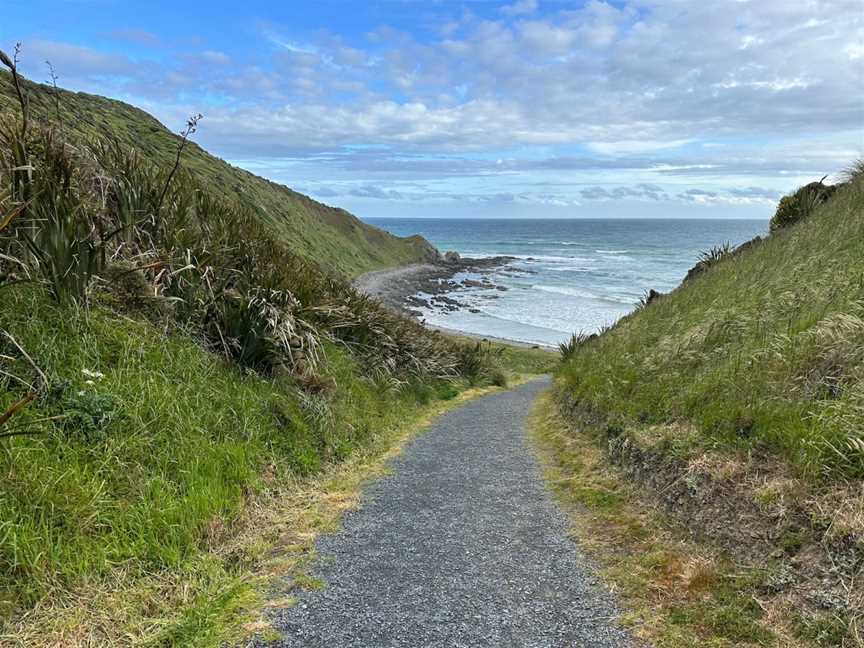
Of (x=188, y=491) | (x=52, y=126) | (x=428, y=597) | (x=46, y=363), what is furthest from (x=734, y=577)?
(x=52, y=126)

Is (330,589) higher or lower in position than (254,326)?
lower

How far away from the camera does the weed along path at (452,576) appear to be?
323 centimetres

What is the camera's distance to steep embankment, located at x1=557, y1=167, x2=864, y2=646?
313cm

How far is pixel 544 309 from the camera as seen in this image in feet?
169

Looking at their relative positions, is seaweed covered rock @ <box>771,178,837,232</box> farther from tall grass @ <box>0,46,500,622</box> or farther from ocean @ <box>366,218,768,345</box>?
tall grass @ <box>0,46,500,622</box>

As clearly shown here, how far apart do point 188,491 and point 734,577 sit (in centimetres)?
375

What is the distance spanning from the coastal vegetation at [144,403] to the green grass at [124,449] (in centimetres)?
1

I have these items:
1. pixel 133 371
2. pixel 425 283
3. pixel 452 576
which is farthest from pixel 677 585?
pixel 425 283

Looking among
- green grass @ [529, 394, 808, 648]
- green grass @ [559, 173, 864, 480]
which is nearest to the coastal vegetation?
green grass @ [529, 394, 808, 648]

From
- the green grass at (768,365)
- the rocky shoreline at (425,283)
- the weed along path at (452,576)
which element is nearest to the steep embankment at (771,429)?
the green grass at (768,365)

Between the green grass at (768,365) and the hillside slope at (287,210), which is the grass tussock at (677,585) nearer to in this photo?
the green grass at (768,365)

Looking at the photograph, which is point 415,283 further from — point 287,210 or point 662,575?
point 662,575

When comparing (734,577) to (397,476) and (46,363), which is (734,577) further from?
(46,363)

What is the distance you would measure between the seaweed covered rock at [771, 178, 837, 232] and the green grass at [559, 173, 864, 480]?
4232 millimetres
